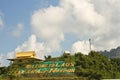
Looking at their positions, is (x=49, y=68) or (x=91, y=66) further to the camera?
(x=49, y=68)

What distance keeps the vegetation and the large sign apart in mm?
1356

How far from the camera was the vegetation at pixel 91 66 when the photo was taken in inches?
2389

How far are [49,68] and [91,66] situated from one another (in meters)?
10.1

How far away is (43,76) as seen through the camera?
217 ft

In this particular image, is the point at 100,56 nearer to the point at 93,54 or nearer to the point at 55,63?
the point at 93,54

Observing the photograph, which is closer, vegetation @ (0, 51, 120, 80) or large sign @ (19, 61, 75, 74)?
vegetation @ (0, 51, 120, 80)

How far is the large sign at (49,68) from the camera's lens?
2537 inches

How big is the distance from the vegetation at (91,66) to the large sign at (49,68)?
1356 mm

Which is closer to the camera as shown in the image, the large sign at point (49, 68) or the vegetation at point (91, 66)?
the vegetation at point (91, 66)

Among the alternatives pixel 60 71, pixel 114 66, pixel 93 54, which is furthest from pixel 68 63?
pixel 114 66

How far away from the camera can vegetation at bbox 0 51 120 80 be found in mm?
60688

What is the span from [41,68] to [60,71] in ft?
17.7

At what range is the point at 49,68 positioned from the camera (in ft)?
218

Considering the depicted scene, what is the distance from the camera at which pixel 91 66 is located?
63156 millimetres
